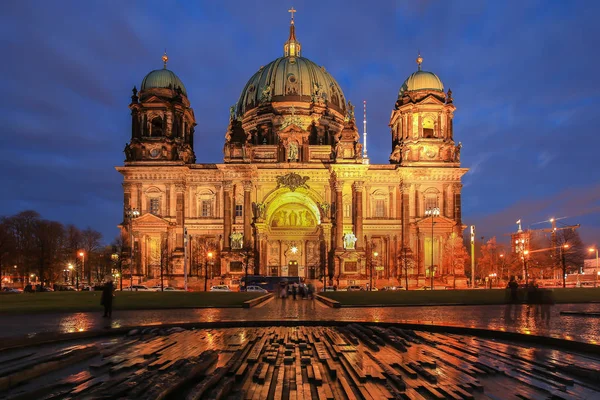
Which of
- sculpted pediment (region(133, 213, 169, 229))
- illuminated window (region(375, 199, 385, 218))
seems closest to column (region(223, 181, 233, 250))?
sculpted pediment (region(133, 213, 169, 229))

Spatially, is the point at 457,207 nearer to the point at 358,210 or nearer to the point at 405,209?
the point at 405,209

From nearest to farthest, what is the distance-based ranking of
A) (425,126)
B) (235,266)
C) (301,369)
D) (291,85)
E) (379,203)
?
(301,369), (235,266), (379,203), (425,126), (291,85)

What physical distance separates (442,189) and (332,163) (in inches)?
616

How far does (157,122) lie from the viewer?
8281 cm

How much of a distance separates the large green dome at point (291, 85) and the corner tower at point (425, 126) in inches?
704

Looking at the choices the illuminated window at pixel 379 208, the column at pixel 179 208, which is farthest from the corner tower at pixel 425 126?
the column at pixel 179 208

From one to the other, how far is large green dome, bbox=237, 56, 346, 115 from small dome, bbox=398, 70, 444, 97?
16960 millimetres

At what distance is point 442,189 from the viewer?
80.1m

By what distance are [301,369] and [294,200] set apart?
7269 cm

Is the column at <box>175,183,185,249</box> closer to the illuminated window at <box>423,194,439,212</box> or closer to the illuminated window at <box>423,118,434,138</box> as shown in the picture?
the illuminated window at <box>423,194,439,212</box>

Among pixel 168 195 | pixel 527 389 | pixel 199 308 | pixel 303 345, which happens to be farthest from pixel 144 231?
pixel 527 389

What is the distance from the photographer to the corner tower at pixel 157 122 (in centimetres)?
8038

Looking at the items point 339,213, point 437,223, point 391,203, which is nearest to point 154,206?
point 339,213

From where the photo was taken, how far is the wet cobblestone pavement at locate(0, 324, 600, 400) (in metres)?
9.19
